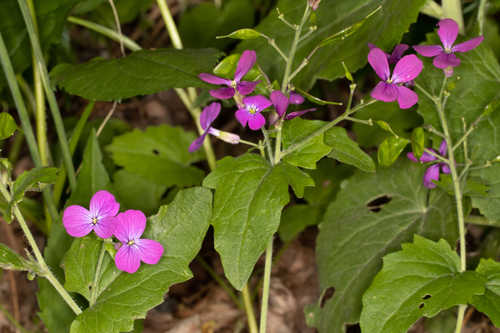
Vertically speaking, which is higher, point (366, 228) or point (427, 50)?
point (427, 50)

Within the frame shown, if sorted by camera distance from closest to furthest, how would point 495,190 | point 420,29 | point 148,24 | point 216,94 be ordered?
point 216,94
point 495,190
point 420,29
point 148,24

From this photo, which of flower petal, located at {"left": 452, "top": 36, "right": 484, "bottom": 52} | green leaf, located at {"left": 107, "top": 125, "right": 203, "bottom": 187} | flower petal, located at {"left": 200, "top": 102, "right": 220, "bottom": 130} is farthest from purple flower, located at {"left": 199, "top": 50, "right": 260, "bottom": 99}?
green leaf, located at {"left": 107, "top": 125, "right": 203, "bottom": 187}

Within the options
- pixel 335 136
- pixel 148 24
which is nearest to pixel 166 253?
pixel 335 136

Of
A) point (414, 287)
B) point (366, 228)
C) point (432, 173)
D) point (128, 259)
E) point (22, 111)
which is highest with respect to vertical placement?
point (22, 111)

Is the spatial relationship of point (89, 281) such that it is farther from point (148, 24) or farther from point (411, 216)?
point (148, 24)

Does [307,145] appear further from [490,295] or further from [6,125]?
[6,125]

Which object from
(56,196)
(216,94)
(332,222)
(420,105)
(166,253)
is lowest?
(332,222)

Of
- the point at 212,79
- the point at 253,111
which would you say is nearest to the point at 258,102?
the point at 253,111
